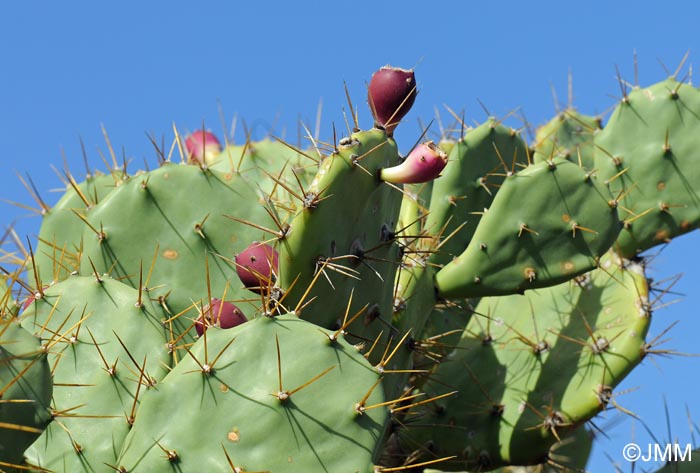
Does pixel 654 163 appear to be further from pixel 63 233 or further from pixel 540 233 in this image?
pixel 63 233

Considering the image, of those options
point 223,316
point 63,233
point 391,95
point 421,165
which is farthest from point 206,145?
point 421,165

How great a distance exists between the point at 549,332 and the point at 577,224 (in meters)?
0.52

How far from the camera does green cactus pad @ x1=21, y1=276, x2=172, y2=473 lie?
2305 millimetres

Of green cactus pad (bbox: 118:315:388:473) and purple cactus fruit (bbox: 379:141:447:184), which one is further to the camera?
purple cactus fruit (bbox: 379:141:447:184)

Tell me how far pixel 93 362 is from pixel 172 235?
571mm

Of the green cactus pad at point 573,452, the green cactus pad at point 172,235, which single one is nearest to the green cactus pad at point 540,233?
the green cactus pad at point 172,235

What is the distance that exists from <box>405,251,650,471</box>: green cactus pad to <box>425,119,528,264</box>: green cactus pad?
0.93ft

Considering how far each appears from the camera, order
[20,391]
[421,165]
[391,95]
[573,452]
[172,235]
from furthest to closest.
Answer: [573,452]
[172,235]
[391,95]
[421,165]
[20,391]

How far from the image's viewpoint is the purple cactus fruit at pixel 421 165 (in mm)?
2340

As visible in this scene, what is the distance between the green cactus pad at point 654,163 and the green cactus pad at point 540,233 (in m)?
0.53

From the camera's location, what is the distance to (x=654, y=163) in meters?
3.63

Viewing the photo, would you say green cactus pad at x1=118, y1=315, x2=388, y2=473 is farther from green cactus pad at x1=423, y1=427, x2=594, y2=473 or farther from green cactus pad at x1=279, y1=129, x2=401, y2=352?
green cactus pad at x1=423, y1=427, x2=594, y2=473

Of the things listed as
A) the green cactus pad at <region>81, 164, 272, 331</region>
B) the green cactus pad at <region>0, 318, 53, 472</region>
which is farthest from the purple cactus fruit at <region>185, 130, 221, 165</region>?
the green cactus pad at <region>0, 318, 53, 472</region>

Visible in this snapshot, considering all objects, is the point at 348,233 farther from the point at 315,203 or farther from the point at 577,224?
the point at 577,224
